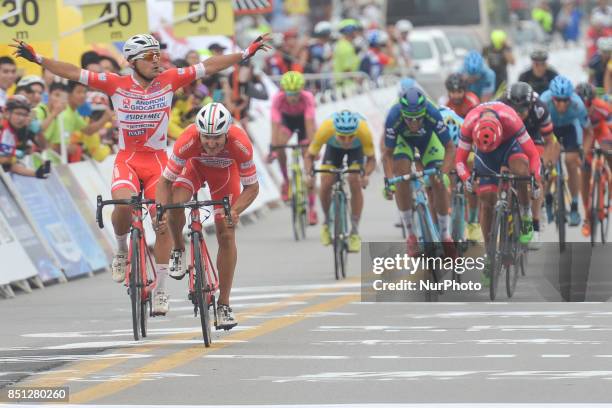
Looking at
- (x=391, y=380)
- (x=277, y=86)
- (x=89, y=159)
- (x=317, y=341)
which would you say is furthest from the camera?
(x=277, y=86)

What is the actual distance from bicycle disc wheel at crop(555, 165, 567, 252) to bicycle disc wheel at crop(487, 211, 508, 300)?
394 cm

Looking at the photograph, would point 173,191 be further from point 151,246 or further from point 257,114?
point 257,114

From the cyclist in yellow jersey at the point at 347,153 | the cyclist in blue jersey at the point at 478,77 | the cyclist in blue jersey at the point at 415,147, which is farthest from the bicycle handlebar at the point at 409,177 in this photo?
the cyclist in blue jersey at the point at 478,77

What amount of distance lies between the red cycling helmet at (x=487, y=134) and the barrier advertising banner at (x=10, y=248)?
4390mm

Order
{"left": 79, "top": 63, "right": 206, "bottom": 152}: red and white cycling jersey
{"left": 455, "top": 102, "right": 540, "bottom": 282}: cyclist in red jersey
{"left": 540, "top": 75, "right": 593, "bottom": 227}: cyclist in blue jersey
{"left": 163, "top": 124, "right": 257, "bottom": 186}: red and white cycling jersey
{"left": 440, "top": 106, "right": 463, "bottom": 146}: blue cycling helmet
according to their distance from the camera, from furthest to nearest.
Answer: {"left": 540, "top": 75, "right": 593, "bottom": 227}: cyclist in blue jersey → {"left": 440, "top": 106, "right": 463, "bottom": 146}: blue cycling helmet → {"left": 455, "top": 102, "right": 540, "bottom": 282}: cyclist in red jersey → {"left": 79, "top": 63, "right": 206, "bottom": 152}: red and white cycling jersey → {"left": 163, "top": 124, "right": 257, "bottom": 186}: red and white cycling jersey

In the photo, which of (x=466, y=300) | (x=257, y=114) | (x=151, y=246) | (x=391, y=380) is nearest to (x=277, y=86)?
(x=257, y=114)

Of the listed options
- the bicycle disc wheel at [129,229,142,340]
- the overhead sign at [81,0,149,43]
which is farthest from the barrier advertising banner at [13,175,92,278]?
the bicycle disc wheel at [129,229,142,340]

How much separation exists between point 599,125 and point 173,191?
8.50m

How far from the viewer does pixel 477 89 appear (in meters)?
23.7

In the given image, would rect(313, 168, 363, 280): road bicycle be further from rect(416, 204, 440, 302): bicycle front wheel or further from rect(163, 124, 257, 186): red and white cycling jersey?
rect(163, 124, 257, 186): red and white cycling jersey

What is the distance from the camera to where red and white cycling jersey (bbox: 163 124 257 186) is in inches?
518

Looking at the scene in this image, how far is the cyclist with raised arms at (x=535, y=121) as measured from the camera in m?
17.0

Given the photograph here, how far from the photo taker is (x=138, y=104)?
1438cm

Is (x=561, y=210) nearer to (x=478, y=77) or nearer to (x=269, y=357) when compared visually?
(x=478, y=77)
